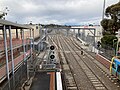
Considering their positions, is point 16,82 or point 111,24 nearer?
point 16,82

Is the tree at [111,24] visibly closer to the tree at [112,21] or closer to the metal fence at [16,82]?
the tree at [112,21]

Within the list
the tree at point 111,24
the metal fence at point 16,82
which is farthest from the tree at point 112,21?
the metal fence at point 16,82

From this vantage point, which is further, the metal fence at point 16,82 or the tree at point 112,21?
the tree at point 112,21

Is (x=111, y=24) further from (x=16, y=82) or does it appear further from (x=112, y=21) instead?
(x=16, y=82)

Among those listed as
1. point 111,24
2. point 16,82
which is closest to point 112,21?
point 111,24

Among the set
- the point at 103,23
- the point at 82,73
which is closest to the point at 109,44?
the point at 103,23

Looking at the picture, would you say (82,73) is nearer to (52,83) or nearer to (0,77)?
(52,83)

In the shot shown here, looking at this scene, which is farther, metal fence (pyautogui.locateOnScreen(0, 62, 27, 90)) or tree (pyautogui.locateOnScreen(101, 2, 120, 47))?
tree (pyautogui.locateOnScreen(101, 2, 120, 47))

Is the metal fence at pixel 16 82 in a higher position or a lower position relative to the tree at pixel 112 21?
lower

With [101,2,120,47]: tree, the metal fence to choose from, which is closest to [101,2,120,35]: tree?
[101,2,120,47]: tree

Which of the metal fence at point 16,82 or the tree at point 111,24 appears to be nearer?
the metal fence at point 16,82

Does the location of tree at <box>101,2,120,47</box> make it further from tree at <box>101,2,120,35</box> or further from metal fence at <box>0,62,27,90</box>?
metal fence at <box>0,62,27,90</box>

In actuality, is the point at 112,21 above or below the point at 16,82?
above

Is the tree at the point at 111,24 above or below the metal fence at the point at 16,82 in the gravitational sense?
above
